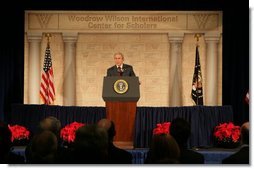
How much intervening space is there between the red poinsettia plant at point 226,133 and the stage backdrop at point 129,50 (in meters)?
3.25

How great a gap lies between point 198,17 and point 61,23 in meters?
2.94

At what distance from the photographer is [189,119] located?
8.31m

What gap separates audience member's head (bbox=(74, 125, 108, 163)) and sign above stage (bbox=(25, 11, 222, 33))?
9.25 metres

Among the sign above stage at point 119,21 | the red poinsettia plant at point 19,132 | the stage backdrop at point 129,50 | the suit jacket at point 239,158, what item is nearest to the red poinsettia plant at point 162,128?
the red poinsettia plant at point 19,132

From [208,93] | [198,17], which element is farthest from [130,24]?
[208,93]

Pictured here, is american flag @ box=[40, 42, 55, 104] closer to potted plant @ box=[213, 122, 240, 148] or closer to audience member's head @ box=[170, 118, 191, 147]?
potted plant @ box=[213, 122, 240, 148]

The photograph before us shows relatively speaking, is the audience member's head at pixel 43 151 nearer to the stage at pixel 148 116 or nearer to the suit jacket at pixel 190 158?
the suit jacket at pixel 190 158

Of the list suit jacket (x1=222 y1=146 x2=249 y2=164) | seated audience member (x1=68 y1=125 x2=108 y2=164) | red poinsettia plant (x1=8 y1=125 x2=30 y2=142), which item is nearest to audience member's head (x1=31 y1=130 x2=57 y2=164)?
seated audience member (x1=68 y1=125 x2=108 y2=164)

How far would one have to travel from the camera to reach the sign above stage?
1169 cm

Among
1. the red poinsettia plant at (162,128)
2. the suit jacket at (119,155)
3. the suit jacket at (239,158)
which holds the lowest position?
the red poinsettia plant at (162,128)

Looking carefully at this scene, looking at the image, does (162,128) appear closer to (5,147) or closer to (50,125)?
(50,125)

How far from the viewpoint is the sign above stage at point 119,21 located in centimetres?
1169

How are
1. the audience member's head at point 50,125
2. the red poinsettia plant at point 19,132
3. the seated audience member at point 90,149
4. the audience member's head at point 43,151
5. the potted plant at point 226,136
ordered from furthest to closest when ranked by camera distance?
the potted plant at point 226,136, the red poinsettia plant at point 19,132, the audience member's head at point 50,125, the audience member's head at point 43,151, the seated audience member at point 90,149

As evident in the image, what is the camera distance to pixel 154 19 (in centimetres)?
1177
